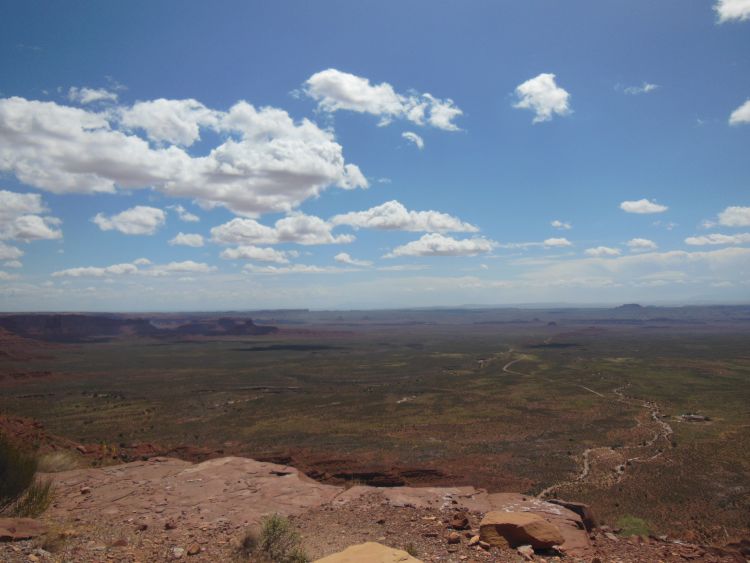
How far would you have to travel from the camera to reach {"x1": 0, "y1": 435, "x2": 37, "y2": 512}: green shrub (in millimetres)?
14969

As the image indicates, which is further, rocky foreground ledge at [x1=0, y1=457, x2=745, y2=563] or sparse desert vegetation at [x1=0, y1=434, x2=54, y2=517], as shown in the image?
sparse desert vegetation at [x1=0, y1=434, x2=54, y2=517]

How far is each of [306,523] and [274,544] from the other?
330 centimetres

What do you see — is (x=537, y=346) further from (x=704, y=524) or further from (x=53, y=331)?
(x=53, y=331)

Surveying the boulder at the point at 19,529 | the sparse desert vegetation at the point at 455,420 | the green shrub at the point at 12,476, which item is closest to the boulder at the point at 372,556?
the boulder at the point at 19,529

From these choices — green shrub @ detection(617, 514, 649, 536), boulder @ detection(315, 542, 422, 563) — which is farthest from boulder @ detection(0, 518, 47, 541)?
green shrub @ detection(617, 514, 649, 536)

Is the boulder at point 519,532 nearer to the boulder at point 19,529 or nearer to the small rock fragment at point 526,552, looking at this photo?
the small rock fragment at point 526,552

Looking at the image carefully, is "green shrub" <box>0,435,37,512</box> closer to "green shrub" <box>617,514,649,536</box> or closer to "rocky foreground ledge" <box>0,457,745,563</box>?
"rocky foreground ledge" <box>0,457,745,563</box>

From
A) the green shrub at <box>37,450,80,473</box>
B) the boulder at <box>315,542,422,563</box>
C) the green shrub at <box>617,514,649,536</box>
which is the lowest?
the green shrub at <box>617,514,649,536</box>

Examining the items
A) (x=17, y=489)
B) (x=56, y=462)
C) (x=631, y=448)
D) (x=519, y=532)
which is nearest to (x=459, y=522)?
(x=519, y=532)

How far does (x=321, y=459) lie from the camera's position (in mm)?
30375

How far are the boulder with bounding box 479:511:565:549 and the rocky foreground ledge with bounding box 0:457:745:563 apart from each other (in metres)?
0.03

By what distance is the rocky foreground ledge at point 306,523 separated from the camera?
11.8 meters

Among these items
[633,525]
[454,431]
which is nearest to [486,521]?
[633,525]

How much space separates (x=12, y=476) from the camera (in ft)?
50.0
